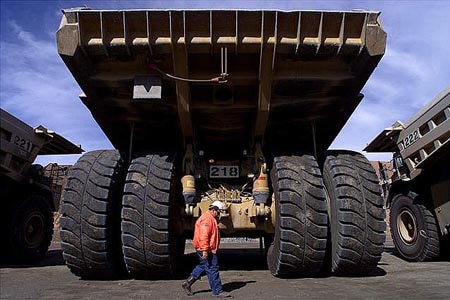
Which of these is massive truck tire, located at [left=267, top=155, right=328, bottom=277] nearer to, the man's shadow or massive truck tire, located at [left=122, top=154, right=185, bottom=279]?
the man's shadow

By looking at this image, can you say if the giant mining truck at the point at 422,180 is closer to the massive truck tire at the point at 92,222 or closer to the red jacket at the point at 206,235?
the red jacket at the point at 206,235

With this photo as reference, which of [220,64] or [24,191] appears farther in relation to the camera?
[24,191]

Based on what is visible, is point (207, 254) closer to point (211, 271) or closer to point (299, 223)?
point (211, 271)

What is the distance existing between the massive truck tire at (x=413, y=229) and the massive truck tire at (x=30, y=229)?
6.98m

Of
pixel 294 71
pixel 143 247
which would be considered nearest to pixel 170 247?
pixel 143 247

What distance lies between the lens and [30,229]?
29.4ft

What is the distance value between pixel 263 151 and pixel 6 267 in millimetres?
4789

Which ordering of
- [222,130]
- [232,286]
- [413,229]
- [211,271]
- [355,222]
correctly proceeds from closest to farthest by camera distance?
[211,271] < [232,286] < [355,222] < [222,130] < [413,229]

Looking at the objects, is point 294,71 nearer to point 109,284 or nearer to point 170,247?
point 170,247

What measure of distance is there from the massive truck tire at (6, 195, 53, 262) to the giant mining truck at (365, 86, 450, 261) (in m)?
6.79

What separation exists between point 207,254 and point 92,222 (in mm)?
1605

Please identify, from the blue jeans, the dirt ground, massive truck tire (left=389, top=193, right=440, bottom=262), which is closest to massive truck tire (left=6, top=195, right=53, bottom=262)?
the dirt ground

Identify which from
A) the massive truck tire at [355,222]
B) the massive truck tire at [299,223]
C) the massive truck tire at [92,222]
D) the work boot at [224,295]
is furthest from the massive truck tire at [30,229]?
the massive truck tire at [355,222]

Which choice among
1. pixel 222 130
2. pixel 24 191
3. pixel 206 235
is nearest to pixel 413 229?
pixel 222 130
